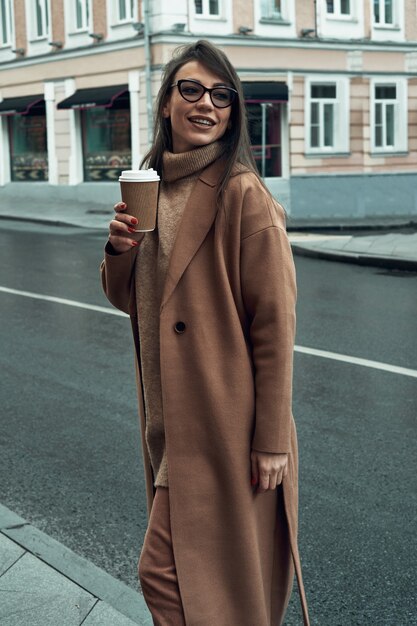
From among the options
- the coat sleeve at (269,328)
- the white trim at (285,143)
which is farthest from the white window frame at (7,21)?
the coat sleeve at (269,328)

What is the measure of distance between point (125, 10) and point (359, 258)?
13.3 meters

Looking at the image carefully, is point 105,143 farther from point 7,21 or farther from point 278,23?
point 7,21

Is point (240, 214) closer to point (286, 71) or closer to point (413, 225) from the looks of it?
point (413, 225)

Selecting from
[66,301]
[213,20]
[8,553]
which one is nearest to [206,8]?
[213,20]

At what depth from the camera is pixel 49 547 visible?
424 cm

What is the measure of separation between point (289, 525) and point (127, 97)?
24.6m

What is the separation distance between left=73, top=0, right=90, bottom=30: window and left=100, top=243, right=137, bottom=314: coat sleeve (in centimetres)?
2602

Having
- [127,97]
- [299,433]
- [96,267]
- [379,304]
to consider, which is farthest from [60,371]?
[127,97]

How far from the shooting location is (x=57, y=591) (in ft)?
12.3

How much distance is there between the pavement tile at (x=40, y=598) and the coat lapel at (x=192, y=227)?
1.38 m

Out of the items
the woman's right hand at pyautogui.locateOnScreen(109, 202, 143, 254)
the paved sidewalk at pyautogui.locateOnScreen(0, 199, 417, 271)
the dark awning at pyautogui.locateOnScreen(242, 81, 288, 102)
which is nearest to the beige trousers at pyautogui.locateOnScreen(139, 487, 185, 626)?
the woman's right hand at pyautogui.locateOnScreen(109, 202, 143, 254)

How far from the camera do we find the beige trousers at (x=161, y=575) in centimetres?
270

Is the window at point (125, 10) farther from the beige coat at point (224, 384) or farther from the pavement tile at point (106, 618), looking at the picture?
the beige coat at point (224, 384)

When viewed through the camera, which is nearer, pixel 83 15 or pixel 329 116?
pixel 329 116
